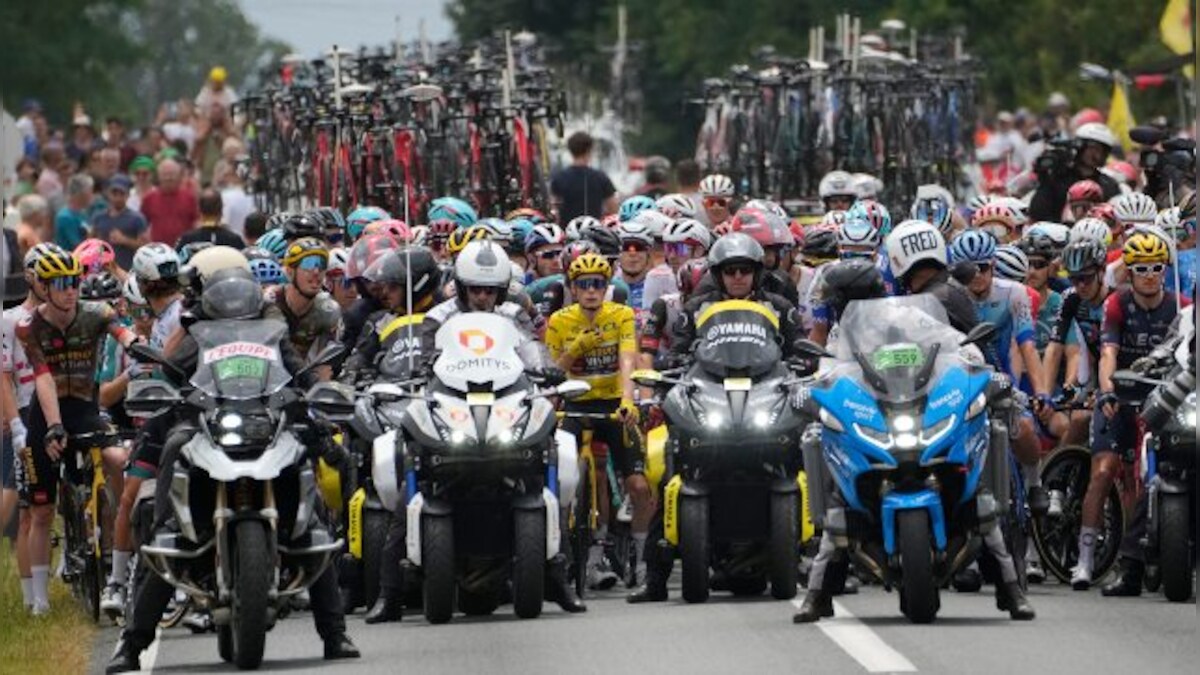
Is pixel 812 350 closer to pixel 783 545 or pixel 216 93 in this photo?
pixel 783 545

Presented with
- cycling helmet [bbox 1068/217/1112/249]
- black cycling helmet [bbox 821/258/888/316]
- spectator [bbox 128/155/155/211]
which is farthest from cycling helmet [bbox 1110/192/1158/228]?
spectator [bbox 128/155/155/211]

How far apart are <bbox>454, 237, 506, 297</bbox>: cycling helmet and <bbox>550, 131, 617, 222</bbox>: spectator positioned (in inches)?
425

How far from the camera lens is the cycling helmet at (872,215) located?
24.4m

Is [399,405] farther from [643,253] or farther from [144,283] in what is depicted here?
[643,253]

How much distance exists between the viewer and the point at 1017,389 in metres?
22.9

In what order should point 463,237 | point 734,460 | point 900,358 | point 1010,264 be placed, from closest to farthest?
point 900,358 < point 734,460 < point 1010,264 < point 463,237

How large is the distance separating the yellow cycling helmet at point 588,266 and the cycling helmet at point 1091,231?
2.56 metres

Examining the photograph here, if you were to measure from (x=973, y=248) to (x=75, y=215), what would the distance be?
48.0 ft

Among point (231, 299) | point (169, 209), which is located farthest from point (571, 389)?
point (169, 209)

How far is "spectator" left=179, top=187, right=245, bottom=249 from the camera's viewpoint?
2906 centimetres

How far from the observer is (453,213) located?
2638cm

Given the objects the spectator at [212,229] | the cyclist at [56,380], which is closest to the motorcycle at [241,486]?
the cyclist at [56,380]

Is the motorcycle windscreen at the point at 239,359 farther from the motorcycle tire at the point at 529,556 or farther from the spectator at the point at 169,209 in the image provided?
the spectator at the point at 169,209

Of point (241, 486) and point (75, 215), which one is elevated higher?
point (241, 486)
